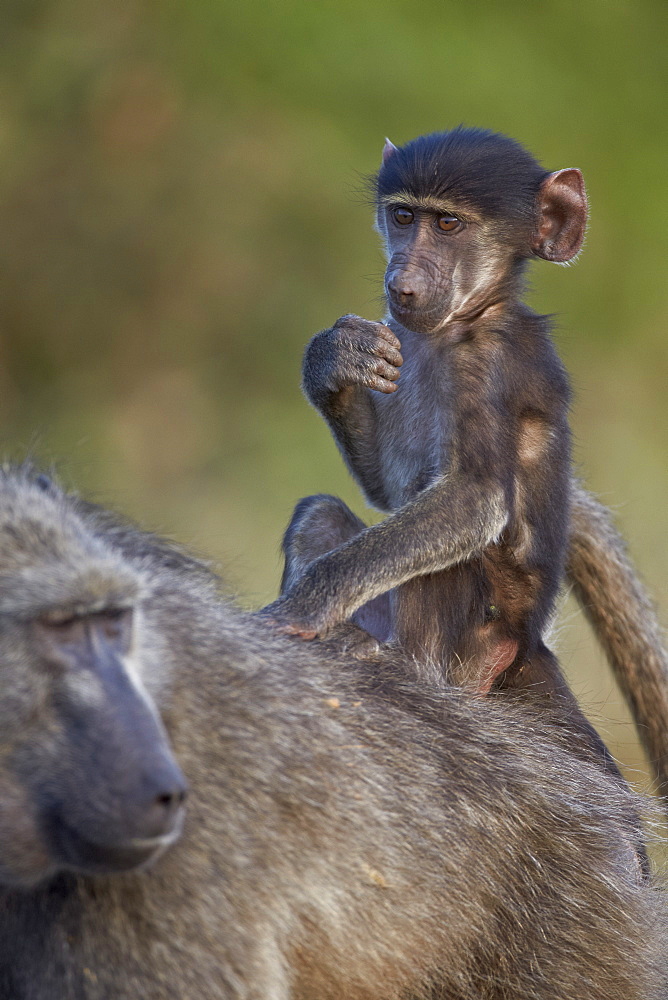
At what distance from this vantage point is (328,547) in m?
3.87

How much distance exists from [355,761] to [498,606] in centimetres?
92

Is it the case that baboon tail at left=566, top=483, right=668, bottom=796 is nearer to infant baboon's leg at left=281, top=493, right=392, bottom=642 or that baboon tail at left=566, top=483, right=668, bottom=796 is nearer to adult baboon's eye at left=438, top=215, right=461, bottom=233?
infant baboon's leg at left=281, top=493, right=392, bottom=642

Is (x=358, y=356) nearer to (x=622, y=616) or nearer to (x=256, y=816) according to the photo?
(x=256, y=816)

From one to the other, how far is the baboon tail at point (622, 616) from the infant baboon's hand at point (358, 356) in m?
1.24

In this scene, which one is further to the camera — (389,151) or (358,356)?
(389,151)

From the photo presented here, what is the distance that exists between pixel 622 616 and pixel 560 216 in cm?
148

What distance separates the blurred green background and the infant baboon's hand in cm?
510

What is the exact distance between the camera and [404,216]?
3871mm

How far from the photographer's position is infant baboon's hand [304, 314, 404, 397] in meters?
3.60

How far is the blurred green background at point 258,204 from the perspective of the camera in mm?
9062

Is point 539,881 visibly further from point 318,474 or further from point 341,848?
point 318,474

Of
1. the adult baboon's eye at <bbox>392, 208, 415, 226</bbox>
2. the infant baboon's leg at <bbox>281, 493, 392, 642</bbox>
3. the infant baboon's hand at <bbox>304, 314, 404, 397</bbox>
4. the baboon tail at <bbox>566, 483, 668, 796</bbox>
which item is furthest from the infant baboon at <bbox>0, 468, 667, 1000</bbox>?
the adult baboon's eye at <bbox>392, 208, 415, 226</bbox>

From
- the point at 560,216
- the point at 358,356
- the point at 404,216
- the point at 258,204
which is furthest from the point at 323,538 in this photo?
the point at 258,204

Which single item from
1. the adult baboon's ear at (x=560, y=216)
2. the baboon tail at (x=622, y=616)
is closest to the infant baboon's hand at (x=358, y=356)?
the adult baboon's ear at (x=560, y=216)
